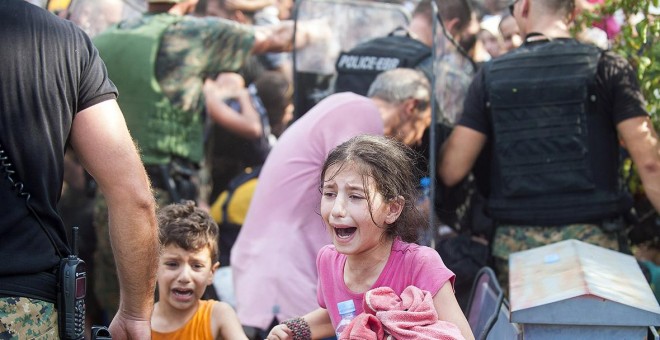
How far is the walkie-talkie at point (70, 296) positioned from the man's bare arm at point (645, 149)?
2.78 metres

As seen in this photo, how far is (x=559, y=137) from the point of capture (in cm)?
481

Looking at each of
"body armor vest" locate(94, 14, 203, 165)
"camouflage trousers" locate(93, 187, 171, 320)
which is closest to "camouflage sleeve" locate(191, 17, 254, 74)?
"body armor vest" locate(94, 14, 203, 165)

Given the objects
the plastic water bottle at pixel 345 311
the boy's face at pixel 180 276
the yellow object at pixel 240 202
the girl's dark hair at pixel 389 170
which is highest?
the girl's dark hair at pixel 389 170

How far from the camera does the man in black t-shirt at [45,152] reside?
2711 millimetres

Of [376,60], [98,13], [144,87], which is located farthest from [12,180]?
[98,13]

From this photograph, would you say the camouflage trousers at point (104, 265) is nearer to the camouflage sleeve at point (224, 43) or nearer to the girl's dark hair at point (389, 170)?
the camouflage sleeve at point (224, 43)

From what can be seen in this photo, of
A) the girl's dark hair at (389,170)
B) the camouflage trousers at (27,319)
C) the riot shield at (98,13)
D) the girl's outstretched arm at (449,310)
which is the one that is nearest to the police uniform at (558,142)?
the girl's dark hair at (389,170)

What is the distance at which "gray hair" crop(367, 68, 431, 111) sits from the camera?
190 inches

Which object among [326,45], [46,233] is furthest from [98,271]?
[46,233]

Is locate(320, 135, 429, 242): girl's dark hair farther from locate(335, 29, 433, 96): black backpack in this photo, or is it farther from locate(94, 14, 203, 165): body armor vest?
locate(94, 14, 203, 165): body armor vest

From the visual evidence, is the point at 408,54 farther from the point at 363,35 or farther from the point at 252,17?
the point at 252,17

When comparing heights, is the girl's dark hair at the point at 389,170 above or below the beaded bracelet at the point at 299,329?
above

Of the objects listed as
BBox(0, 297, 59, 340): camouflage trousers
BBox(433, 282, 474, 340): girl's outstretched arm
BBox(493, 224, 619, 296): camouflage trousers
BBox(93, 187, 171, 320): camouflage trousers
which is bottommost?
BBox(93, 187, 171, 320): camouflage trousers

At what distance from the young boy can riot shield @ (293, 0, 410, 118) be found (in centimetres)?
211
